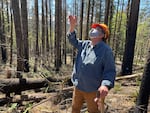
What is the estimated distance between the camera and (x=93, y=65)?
3699 mm

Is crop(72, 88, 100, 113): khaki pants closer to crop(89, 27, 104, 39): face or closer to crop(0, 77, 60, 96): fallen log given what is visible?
crop(89, 27, 104, 39): face

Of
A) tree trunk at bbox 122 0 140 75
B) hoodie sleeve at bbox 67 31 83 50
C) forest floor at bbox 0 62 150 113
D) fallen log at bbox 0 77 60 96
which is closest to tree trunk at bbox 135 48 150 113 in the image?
forest floor at bbox 0 62 150 113

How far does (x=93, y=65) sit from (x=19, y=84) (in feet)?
13.9

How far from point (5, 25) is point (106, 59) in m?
29.4

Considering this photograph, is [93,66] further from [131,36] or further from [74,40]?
[131,36]

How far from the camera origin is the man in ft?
11.9

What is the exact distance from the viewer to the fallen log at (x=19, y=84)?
23.6 feet

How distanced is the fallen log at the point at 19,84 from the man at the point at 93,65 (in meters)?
3.66

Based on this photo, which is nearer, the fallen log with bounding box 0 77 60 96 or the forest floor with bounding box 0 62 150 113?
the forest floor with bounding box 0 62 150 113

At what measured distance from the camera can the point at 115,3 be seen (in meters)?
35.0

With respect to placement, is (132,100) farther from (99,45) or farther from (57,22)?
(57,22)

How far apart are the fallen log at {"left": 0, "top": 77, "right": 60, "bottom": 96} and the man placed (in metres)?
3.66

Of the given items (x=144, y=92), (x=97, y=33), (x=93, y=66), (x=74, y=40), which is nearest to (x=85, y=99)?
(x=93, y=66)

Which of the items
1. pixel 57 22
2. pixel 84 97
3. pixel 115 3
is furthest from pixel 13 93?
pixel 115 3
